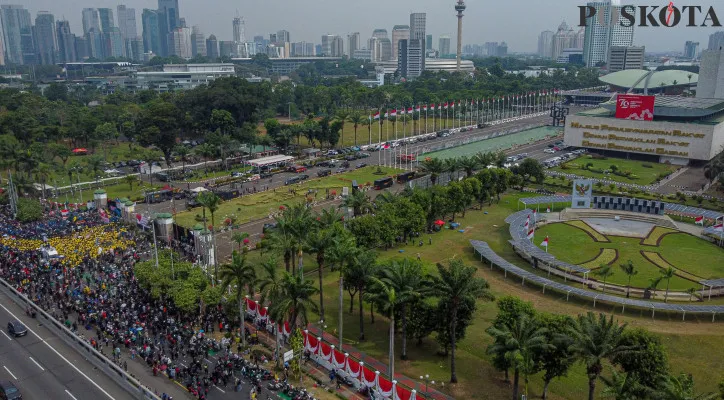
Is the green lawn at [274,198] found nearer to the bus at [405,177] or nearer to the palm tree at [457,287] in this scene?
the bus at [405,177]

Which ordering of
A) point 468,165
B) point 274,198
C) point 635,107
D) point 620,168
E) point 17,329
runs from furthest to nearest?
point 635,107
point 620,168
point 274,198
point 468,165
point 17,329

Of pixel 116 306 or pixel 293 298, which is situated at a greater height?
pixel 293 298

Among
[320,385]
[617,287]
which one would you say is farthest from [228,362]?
[617,287]

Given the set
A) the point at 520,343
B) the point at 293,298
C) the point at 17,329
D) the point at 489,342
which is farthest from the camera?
the point at 17,329

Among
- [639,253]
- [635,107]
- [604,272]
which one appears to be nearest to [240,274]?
[604,272]

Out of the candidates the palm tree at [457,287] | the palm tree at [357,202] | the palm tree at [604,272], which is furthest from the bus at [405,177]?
the palm tree at [457,287]

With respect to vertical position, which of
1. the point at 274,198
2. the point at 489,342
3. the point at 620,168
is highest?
the point at 620,168

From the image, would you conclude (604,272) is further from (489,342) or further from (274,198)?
(274,198)

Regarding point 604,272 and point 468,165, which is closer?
point 604,272
